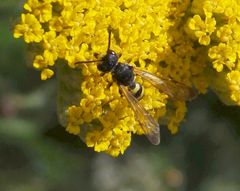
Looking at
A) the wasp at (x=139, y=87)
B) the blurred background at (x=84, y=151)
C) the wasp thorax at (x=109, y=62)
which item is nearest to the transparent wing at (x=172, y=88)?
the wasp at (x=139, y=87)

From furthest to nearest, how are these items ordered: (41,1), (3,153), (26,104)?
(3,153) → (26,104) → (41,1)

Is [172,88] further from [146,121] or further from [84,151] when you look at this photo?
[84,151]

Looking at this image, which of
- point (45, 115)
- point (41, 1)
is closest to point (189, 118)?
point (45, 115)

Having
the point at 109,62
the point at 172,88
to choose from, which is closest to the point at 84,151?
the point at 172,88

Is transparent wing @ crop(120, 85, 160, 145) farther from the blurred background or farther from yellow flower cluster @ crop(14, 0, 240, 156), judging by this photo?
the blurred background

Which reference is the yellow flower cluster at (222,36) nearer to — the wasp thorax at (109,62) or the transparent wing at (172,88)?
the transparent wing at (172,88)

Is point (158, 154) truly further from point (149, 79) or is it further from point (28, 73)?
point (149, 79)
